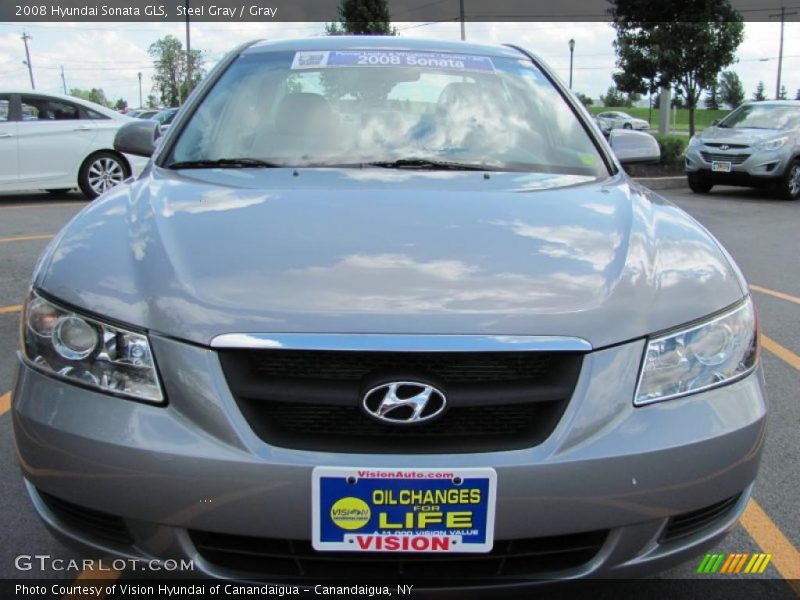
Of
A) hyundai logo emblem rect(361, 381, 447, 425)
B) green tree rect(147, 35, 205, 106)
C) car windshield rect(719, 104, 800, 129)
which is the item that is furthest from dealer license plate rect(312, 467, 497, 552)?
green tree rect(147, 35, 205, 106)

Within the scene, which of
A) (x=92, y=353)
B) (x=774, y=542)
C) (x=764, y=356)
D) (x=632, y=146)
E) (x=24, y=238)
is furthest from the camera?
→ (x=24, y=238)

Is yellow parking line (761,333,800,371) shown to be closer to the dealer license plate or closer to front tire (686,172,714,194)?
the dealer license plate

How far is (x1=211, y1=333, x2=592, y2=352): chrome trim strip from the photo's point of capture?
1592mm

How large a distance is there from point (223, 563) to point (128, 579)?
550 mm

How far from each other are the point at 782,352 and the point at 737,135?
903 centimetres

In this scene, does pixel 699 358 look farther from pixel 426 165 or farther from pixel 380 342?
pixel 426 165

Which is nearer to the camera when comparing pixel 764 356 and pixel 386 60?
pixel 386 60

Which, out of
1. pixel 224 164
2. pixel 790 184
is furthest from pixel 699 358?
pixel 790 184

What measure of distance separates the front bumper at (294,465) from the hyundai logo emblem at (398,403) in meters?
0.08

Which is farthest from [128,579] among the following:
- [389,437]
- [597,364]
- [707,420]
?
[707,420]

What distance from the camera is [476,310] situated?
1664 millimetres

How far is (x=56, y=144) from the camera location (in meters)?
9.90

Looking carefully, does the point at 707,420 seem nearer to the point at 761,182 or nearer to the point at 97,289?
the point at 97,289

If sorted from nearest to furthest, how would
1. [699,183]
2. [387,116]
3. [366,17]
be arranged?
[387,116] → [699,183] → [366,17]
